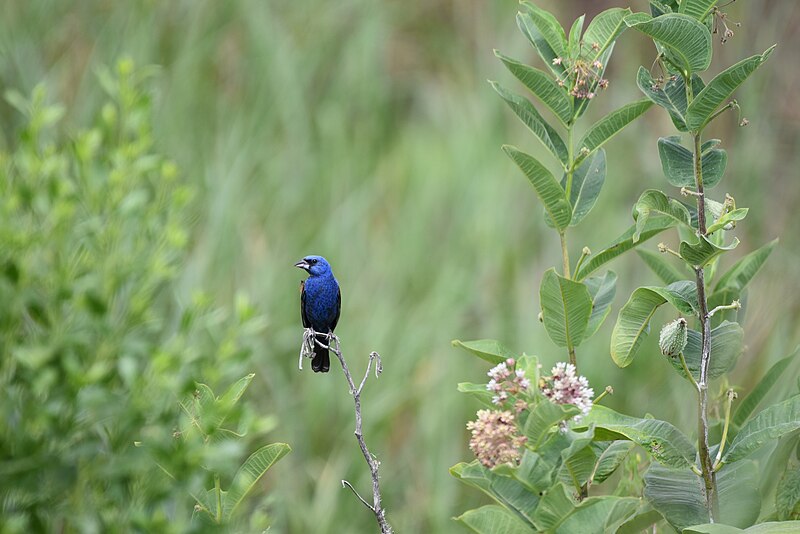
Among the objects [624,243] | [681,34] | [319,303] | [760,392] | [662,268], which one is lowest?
[319,303]

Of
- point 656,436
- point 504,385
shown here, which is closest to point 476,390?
point 504,385

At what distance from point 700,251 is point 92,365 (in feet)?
3.40

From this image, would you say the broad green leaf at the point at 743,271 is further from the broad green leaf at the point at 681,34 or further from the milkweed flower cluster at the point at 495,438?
the milkweed flower cluster at the point at 495,438

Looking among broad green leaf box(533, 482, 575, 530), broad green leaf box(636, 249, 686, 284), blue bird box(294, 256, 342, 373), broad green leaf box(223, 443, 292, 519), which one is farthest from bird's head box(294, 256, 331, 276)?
broad green leaf box(533, 482, 575, 530)

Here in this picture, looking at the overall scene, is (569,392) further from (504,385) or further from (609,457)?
(609,457)

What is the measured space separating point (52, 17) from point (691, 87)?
5.63m

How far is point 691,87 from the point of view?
5.72 ft

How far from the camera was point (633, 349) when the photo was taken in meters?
1.80

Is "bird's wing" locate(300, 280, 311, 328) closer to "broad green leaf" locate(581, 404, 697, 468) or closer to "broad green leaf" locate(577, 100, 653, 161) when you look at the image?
"broad green leaf" locate(577, 100, 653, 161)

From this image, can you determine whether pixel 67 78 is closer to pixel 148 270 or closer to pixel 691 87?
pixel 148 270

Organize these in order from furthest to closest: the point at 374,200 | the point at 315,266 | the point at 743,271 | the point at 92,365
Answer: the point at 374,200 < the point at 315,266 < the point at 743,271 < the point at 92,365

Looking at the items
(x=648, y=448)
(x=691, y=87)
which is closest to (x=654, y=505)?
A: (x=648, y=448)

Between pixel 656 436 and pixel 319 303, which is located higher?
pixel 656 436

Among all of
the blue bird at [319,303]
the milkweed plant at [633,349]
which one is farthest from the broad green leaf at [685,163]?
the blue bird at [319,303]
